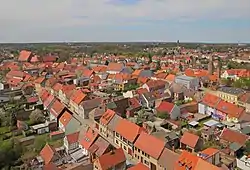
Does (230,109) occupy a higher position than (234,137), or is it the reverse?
(230,109)

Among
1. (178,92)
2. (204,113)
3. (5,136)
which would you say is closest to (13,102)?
(5,136)

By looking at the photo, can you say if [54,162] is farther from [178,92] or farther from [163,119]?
[178,92]

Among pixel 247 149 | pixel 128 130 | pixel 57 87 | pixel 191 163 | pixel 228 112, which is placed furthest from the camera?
pixel 57 87

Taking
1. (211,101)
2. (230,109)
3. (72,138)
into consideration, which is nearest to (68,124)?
(72,138)

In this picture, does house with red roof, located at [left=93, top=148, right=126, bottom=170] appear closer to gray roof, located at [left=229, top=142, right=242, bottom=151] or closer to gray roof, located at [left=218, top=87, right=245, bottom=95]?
gray roof, located at [left=229, top=142, right=242, bottom=151]

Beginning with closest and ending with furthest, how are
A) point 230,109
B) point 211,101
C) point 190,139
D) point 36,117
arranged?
point 190,139 < point 36,117 < point 230,109 < point 211,101

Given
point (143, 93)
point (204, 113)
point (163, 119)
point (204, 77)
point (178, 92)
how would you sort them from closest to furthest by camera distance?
point (163, 119) < point (204, 113) < point (143, 93) < point (178, 92) < point (204, 77)

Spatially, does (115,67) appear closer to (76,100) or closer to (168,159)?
(76,100)
